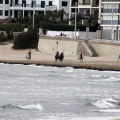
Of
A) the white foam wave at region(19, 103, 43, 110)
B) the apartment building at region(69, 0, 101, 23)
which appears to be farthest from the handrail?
the white foam wave at region(19, 103, 43, 110)

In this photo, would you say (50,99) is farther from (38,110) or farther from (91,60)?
(91,60)

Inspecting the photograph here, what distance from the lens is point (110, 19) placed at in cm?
8119

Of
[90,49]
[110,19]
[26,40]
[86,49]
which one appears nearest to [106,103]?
[90,49]

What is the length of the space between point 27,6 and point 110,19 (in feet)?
77.5

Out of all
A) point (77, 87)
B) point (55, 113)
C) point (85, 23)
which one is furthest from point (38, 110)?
point (85, 23)

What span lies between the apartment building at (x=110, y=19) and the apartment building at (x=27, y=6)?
61.4ft

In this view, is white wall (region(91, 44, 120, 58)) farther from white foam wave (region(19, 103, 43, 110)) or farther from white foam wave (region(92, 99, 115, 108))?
white foam wave (region(19, 103, 43, 110))

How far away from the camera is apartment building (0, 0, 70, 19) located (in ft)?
333

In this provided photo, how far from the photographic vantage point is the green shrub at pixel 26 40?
79750 mm

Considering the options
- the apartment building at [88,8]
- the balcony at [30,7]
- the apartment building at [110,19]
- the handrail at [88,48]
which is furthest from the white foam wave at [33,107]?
the balcony at [30,7]

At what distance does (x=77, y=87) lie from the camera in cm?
4700

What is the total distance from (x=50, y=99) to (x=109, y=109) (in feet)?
14.0

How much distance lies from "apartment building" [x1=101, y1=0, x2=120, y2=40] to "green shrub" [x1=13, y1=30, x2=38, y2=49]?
7234mm

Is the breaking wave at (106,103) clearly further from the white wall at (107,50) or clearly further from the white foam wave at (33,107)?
the white wall at (107,50)
